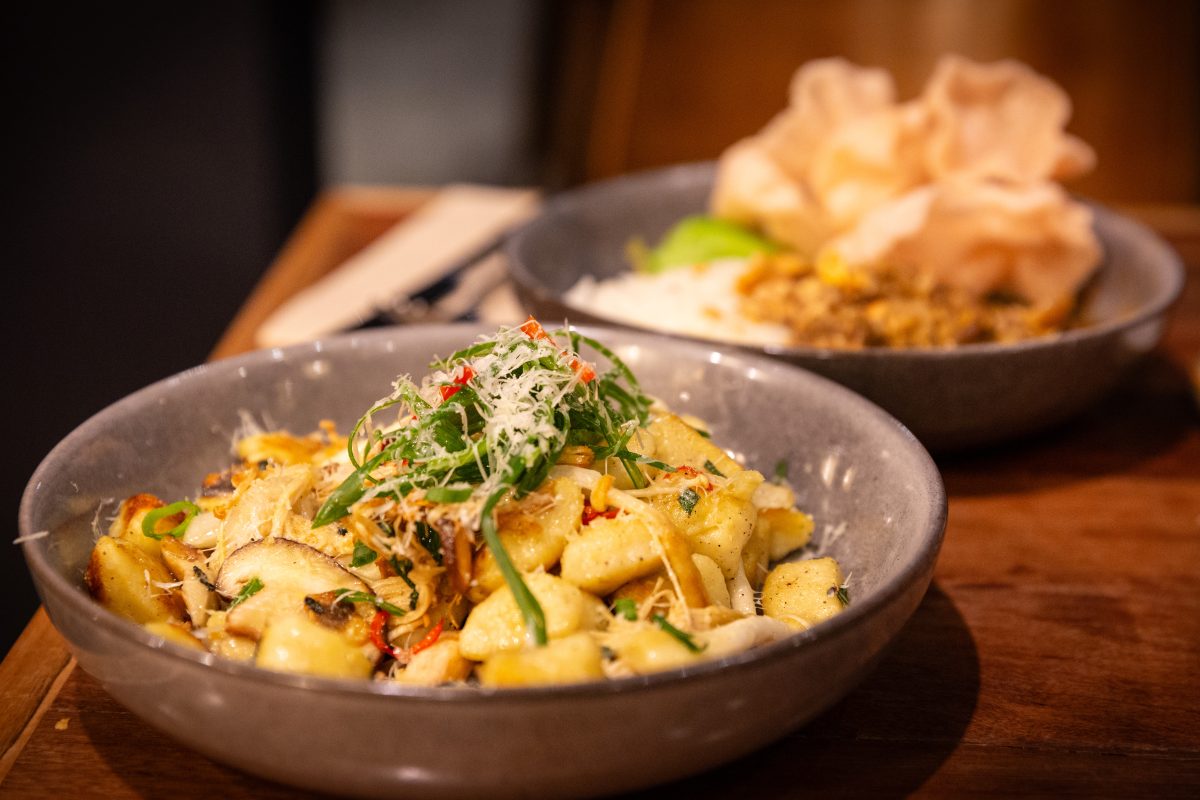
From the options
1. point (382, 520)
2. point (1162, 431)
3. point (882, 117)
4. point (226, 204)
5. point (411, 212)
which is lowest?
point (226, 204)

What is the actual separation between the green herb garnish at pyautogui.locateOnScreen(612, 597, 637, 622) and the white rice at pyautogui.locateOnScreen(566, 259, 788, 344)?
3.18 ft

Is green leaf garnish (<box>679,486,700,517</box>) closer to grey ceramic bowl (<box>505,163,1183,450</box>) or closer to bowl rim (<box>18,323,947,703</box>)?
bowl rim (<box>18,323,947,703</box>)

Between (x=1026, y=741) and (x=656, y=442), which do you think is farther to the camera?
(x=656, y=442)

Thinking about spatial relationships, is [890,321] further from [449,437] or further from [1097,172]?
[1097,172]

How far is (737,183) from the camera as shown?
2.48 metres

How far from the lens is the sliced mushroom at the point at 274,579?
1086 millimetres

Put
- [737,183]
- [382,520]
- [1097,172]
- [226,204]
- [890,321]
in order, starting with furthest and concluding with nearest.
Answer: [226,204], [1097,172], [737,183], [890,321], [382,520]

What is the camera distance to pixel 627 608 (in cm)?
110

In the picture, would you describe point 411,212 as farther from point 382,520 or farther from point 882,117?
point 382,520

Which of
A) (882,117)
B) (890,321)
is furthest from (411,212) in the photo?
(890,321)

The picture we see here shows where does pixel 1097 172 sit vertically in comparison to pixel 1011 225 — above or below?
below

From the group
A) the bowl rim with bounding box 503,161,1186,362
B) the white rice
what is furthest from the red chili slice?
the white rice

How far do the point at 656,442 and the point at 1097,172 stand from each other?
12.2ft

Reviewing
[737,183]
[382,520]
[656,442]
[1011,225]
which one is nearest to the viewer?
[382,520]
